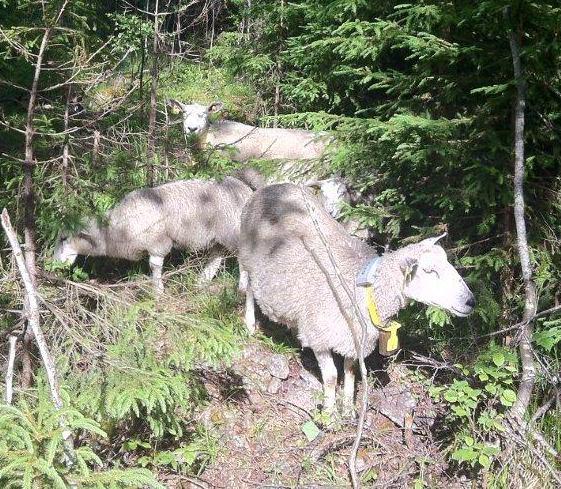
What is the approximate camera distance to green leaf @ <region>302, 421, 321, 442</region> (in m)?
4.53

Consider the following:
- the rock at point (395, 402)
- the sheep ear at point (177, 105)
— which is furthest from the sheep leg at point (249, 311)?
the sheep ear at point (177, 105)

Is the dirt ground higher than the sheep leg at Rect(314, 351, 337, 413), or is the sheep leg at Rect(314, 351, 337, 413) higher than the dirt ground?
the sheep leg at Rect(314, 351, 337, 413)

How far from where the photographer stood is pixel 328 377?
15.4 feet

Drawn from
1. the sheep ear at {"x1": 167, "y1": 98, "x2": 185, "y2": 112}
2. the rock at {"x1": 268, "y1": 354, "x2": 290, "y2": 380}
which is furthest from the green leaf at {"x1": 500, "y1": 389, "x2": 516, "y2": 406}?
the sheep ear at {"x1": 167, "y1": 98, "x2": 185, "y2": 112}

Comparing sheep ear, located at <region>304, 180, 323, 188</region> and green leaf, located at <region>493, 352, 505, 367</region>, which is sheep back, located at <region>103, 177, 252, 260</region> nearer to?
sheep ear, located at <region>304, 180, 323, 188</region>

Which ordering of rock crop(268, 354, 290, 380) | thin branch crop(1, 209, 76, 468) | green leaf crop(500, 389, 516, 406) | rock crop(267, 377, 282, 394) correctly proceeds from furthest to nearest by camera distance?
1. rock crop(268, 354, 290, 380)
2. rock crop(267, 377, 282, 394)
3. green leaf crop(500, 389, 516, 406)
4. thin branch crop(1, 209, 76, 468)

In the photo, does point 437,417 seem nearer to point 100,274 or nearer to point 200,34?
point 100,274

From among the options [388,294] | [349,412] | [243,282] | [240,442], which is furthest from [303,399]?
[243,282]

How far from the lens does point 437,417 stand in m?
4.64

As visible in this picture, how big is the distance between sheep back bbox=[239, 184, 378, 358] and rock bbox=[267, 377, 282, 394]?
0.50m

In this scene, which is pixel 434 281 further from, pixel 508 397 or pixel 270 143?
pixel 270 143

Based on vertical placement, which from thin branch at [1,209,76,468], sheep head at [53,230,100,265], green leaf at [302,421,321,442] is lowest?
green leaf at [302,421,321,442]

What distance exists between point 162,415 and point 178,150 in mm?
4338

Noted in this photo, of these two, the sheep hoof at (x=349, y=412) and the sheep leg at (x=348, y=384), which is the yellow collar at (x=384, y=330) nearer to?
the sheep leg at (x=348, y=384)
